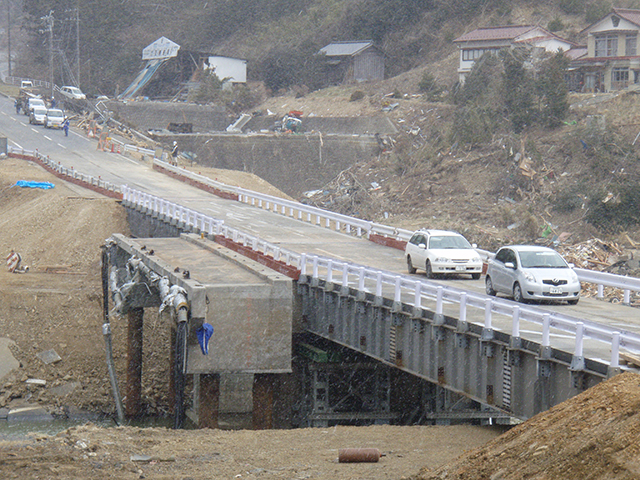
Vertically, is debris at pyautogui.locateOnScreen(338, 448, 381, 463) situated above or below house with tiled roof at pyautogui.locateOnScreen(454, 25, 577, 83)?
below

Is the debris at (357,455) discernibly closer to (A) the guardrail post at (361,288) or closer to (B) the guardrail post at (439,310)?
Result: (B) the guardrail post at (439,310)

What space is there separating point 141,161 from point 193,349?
44.9m

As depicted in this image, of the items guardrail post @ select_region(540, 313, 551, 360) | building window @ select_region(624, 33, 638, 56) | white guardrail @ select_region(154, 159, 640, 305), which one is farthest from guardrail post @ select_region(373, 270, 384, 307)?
building window @ select_region(624, 33, 638, 56)

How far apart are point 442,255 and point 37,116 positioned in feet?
205

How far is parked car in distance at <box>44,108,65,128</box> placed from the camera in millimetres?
78188

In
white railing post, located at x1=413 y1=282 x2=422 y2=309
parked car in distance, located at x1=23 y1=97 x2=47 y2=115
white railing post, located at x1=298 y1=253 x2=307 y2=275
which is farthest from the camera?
parked car in distance, located at x1=23 y1=97 x2=47 y2=115

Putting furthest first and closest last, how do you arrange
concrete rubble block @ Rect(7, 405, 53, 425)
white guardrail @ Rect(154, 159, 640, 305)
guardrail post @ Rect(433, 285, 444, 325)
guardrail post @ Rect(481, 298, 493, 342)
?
concrete rubble block @ Rect(7, 405, 53, 425), white guardrail @ Rect(154, 159, 640, 305), guardrail post @ Rect(433, 285, 444, 325), guardrail post @ Rect(481, 298, 493, 342)

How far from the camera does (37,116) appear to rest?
263 ft

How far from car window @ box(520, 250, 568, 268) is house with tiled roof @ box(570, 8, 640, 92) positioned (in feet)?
170

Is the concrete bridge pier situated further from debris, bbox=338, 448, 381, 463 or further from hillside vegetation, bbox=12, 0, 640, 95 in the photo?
hillside vegetation, bbox=12, 0, 640, 95

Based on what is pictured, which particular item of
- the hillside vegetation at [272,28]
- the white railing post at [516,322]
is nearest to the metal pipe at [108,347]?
Result: the white railing post at [516,322]

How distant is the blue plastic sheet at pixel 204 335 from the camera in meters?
22.2

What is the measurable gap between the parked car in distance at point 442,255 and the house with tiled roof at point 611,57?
157 feet

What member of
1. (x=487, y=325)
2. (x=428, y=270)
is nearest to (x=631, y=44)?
(x=428, y=270)
